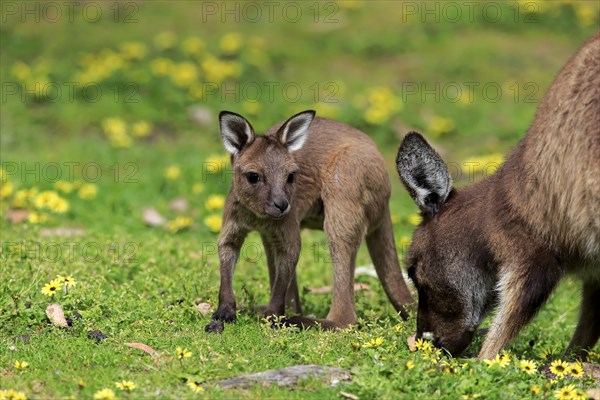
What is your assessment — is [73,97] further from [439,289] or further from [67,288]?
[439,289]

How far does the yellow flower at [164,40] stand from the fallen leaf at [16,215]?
513 centimetres

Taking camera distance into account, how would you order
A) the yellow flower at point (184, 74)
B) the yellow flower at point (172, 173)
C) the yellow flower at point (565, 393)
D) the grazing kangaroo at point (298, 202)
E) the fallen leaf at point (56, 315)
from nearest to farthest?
the yellow flower at point (565, 393) → the fallen leaf at point (56, 315) → the grazing kangaroo at point (298, 202) → the yellow flower at point (172, 173) → the yellow flower at point (184, 74)

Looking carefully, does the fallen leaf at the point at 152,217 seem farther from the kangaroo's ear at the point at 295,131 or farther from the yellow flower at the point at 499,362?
the yellow flower at the point at 499,362

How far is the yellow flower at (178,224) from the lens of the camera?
8.97 meters

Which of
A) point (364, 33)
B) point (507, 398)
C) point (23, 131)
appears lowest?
point (507, 398)

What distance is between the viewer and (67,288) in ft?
20.1

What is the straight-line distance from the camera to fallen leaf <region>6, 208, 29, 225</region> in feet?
27.9

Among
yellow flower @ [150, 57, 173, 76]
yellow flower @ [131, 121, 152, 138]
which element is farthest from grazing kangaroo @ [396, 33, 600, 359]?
yellow flower @ [150, 57, 173, 76]

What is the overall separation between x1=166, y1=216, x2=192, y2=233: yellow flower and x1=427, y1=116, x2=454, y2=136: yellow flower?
3771 millimetres

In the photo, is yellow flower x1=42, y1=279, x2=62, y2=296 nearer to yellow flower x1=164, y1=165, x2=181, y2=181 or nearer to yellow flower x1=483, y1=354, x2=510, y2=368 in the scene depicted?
yellow flower x1=483, y1=354, x2=510, y2=368

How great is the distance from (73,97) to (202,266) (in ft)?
18.6

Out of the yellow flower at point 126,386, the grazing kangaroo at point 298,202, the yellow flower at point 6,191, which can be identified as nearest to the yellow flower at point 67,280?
the grazing kangaroo at point 298,202

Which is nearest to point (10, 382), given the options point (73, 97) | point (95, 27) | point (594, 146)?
point (594, 146)

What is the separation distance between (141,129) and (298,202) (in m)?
5.12
